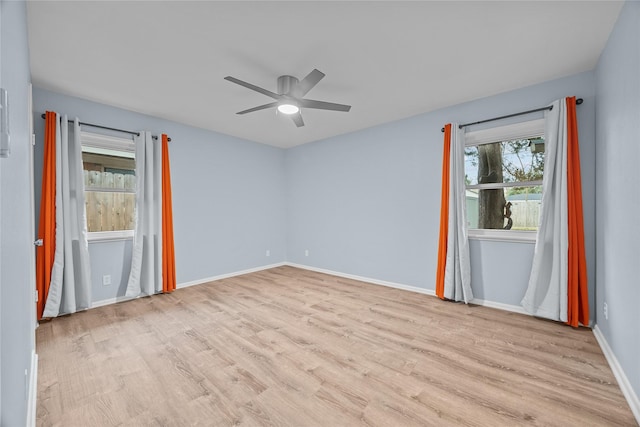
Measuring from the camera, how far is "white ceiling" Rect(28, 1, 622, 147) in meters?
1.88

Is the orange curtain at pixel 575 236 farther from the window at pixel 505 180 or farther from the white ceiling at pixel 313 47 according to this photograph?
the white ceiling at pixel 313 47

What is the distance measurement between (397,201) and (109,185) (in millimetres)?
4061

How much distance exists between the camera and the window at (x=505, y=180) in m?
3.12

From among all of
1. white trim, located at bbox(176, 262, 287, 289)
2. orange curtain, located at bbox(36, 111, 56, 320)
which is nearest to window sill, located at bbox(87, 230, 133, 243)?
orange curtain, located at bbox(36, 111, 56, 320)

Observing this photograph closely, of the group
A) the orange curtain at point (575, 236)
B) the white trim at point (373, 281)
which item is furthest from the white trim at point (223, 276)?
the orange curtain at point (575, 236)

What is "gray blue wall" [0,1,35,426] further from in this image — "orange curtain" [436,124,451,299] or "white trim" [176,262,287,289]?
"orange curtain" [436,124,451,299]

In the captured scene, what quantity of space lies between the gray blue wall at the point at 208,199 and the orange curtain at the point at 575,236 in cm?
456

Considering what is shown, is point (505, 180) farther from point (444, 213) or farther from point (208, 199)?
point (208, 199)

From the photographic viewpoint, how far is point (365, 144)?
14.8ft

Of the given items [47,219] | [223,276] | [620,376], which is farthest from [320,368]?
[47,219]

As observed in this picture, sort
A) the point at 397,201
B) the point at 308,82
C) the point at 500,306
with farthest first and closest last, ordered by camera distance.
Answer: the point at 397,201
the point at 500,306
the point at 308,82

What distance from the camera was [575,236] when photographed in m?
2.68

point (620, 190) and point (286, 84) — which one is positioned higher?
point (286, 84)

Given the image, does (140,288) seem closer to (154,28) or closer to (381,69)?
(154,28)
